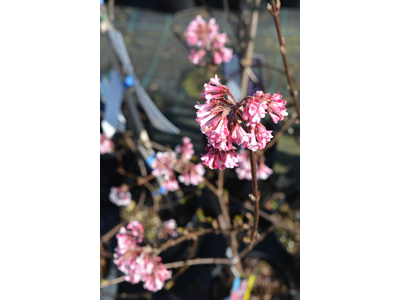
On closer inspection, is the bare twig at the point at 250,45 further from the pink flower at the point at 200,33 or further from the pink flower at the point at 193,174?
the pink flower at the point at 193,174

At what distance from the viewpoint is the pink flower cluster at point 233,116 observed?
0.77 meters

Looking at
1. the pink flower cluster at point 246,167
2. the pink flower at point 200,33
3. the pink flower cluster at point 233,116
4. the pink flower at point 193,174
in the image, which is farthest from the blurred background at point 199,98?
the pink flower cluster at point 233,116

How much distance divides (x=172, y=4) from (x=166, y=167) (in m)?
3.79

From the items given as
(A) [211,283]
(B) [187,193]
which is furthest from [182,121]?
(A) [211,283]

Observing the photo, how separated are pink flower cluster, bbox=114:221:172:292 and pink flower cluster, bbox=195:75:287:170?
0.75 metres

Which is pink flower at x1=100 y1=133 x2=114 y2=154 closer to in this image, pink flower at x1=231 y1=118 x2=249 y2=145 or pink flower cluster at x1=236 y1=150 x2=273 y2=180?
pink flower cluster at x1=236 y1=150 x2=273 y2=180

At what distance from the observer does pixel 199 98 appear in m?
3.68

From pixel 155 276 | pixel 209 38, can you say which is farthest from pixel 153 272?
pixel 209 38

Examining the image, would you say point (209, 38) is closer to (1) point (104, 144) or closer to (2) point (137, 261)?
(1) point (104, 144)

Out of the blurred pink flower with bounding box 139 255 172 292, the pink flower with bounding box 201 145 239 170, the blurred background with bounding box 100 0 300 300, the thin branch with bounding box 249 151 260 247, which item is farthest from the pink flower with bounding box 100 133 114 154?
the pink flower with bounding box 201 145 239 170

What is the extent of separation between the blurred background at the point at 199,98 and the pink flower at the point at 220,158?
0.65 meters

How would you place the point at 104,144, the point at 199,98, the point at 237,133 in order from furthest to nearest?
the point at 199,98, the point at 104,144, the point at 237,133

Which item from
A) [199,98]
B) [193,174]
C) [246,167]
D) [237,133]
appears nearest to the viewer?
[237,133]

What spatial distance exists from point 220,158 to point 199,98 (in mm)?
2893
